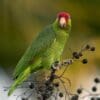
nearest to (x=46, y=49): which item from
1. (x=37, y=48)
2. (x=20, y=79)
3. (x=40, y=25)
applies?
(x=37, y=48)

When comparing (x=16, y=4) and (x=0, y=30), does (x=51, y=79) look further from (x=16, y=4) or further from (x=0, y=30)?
(x=16, y=4)

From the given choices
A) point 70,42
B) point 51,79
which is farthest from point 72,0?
point 51,79

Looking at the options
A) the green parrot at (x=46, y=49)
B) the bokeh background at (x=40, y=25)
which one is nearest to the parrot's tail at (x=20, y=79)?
the green parrot at (x=46, y=49)

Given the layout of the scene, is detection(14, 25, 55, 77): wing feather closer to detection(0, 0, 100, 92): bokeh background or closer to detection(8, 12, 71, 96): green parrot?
detection(8, 12, 71, 96): green parrot

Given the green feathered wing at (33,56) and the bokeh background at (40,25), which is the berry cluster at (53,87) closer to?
the green feathered wing at (33,56)

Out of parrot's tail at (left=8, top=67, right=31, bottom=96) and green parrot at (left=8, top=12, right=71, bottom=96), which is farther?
green parrot at (left=8, top=12, right=71, bottom=96)

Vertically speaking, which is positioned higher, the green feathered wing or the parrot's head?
the parrot's head

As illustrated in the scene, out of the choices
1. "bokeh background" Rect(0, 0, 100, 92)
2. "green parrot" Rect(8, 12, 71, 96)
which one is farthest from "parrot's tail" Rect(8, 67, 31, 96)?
"bokeh background" Rect(0, 0, 100, 92)
